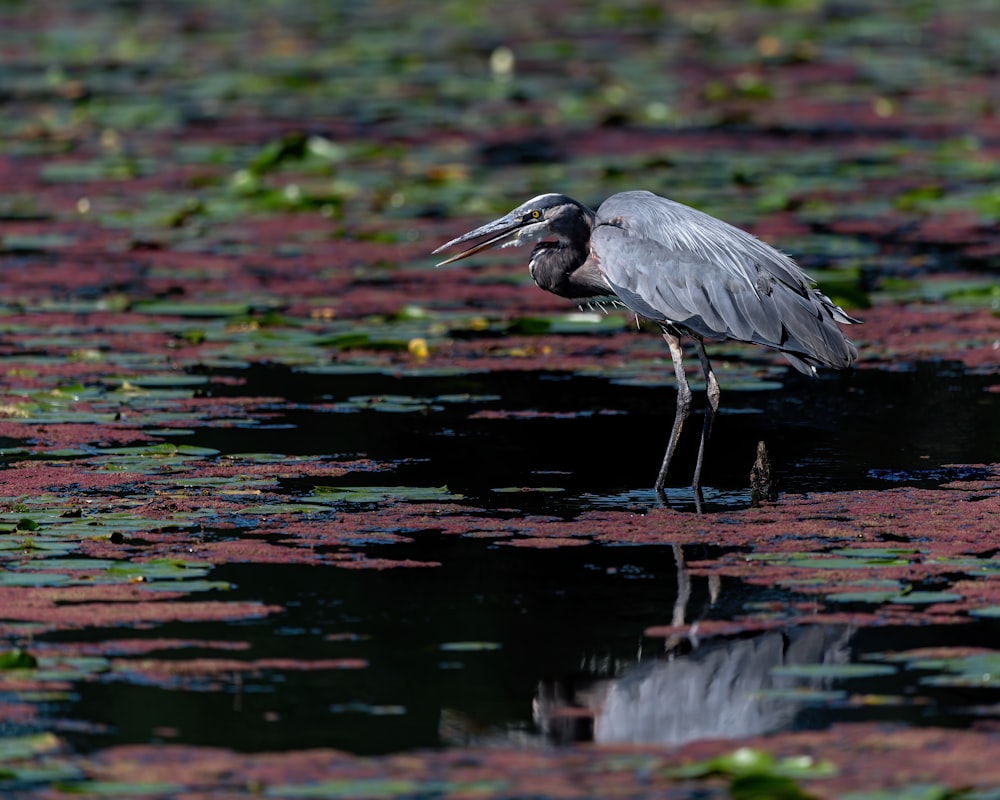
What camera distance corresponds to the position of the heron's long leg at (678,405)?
23.4ft

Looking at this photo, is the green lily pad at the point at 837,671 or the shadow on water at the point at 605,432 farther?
the shadow on water at the point at 605,432

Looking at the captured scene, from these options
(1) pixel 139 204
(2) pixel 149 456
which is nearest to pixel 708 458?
(2) pixel 149 456

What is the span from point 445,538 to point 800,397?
3097 mm

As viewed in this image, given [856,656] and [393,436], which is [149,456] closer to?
[393,436]

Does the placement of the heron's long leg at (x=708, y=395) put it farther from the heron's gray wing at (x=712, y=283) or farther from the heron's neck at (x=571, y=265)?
the heron's neck at (x=571, y=265)

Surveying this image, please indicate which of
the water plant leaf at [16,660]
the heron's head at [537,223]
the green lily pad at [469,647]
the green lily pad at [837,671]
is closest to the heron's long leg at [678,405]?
the heron's head at [537,223]

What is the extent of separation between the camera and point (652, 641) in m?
5.32

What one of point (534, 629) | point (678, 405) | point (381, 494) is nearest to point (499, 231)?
point (678, 405)

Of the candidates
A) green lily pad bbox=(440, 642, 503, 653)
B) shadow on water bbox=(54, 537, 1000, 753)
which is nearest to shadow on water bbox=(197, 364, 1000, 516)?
shadow on water bbox=(54, 537, 1000, 753)

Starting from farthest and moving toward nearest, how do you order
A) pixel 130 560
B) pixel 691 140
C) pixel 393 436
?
pixel 691 140
pixel 393 436
pixel 130 560

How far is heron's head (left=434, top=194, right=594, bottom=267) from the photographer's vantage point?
7570mm

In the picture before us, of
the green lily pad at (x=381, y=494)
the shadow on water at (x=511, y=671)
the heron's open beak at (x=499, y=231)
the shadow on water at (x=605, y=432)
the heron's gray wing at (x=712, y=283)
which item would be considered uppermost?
the heron's open beak at (x=499, y=231)

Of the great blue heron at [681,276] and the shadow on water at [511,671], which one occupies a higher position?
the great blue heron at [681,276]

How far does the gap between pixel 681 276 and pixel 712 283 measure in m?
0.12
